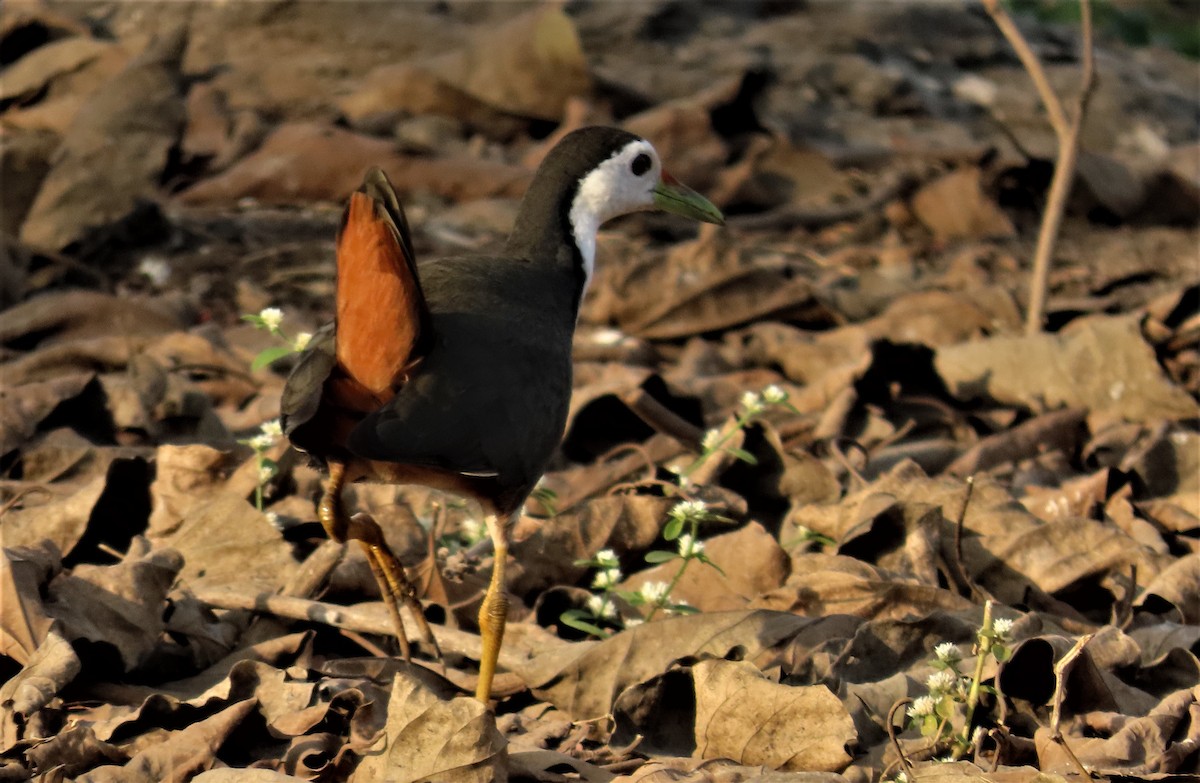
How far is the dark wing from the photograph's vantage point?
3.18 meters

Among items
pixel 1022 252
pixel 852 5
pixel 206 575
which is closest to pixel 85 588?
pixel 206 575

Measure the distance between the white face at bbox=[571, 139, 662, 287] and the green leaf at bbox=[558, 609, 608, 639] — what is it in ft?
2.81

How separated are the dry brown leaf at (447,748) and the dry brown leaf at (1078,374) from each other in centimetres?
317

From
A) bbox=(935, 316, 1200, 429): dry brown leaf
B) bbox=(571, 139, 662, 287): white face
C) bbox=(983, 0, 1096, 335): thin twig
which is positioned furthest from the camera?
bbox=(983, 0, 1096, 335): thin twig

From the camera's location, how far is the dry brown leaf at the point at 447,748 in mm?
2832

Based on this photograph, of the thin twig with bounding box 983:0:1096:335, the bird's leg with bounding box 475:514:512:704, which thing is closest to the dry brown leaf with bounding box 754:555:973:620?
the bird's leg with bounding box 475:514:512:704

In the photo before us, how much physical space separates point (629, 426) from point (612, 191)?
1.12 meters

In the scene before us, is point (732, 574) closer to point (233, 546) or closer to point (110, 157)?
point (233, 546)

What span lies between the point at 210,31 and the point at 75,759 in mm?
7478

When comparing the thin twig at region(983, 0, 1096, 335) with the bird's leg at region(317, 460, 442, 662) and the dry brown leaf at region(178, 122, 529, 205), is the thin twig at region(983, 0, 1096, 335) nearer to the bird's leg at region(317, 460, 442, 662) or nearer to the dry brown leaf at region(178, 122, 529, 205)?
the dry brown leaf at region(178, 122, 529, 205)

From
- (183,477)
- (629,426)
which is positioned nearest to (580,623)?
(183,477)

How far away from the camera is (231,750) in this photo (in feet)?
10.4

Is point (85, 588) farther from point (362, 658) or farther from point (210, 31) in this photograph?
Result: point (210, 31)

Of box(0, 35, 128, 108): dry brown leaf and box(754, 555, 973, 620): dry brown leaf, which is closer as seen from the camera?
box(754, 555, 973, 620): dry brown leaf
